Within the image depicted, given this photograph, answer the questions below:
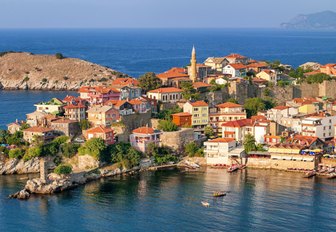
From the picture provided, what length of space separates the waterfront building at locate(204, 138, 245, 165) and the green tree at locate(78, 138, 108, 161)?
17.4ft

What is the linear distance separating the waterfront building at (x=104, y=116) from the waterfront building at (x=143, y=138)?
1735mm

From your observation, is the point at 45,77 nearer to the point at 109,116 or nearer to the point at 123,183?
the point at 109,116

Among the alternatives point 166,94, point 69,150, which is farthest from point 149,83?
point 69,150

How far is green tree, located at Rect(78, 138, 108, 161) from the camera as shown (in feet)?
117

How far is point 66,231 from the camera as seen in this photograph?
27.4 m

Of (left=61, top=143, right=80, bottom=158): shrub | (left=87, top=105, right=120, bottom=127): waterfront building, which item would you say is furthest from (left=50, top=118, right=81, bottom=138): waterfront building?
(left=61, top=143, right=80, bottom=158): shrub

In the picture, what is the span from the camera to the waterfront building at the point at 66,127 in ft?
126

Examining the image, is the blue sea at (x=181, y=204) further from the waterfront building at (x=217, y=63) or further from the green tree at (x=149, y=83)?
the waterfront building at (x=217, y=63)

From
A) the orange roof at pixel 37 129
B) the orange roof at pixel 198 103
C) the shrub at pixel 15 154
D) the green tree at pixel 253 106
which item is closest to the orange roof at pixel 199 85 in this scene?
the green tree at pixel 253 106

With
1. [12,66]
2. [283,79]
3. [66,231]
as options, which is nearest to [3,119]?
[283,79]

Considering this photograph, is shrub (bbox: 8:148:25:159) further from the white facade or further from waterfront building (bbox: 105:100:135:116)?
the white facade

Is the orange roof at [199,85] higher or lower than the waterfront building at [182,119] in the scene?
higher

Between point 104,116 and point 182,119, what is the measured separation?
183 inches

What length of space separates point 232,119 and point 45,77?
39204 millimetres
